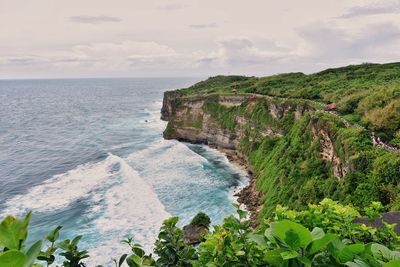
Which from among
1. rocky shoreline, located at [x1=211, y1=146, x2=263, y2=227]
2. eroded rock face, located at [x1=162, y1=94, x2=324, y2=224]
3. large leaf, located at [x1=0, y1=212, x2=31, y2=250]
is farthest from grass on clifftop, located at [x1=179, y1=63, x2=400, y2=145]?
large leaf, located at [x1=0, y1=212, x2=31, y2=250]

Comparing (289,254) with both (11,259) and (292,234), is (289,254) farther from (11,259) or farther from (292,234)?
(11,259)

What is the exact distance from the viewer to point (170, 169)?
59.7 meters

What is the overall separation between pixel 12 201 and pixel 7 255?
5216cm

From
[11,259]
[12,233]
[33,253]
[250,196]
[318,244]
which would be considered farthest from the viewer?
[250,196]

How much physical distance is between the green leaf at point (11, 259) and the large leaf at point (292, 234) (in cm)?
223

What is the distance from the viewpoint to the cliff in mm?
28494

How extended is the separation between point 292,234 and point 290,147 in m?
46.2

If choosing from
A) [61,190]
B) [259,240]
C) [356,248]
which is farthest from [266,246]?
[61,190]

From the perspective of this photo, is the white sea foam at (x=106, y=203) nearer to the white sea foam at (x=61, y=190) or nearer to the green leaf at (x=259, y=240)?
the white sea foam at (x=61, y=190)

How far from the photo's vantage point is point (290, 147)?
158ft

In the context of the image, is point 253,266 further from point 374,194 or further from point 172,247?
point 374,194

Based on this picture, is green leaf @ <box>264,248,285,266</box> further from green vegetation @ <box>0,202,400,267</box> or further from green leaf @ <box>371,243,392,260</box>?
green leaf @ <box>371,243,392,260</box>

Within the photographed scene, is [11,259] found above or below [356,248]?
above

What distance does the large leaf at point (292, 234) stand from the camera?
3.39 meters
